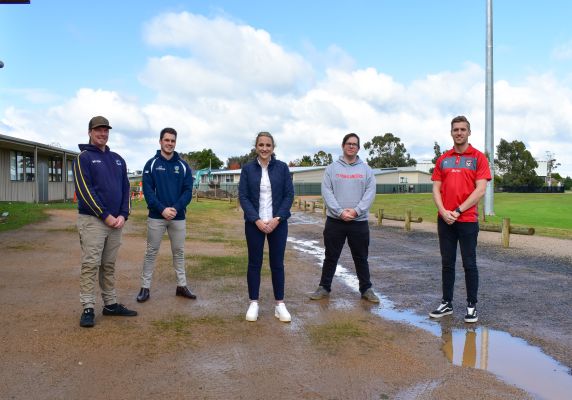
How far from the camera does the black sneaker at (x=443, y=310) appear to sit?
5.43 meters

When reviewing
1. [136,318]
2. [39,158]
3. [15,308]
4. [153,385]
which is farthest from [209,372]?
[39,158]

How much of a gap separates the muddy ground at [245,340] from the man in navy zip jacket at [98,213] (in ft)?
0.94

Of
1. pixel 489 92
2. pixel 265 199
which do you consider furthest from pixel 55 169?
pixel 265 199

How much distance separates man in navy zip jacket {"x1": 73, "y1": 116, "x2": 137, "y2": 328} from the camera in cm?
488

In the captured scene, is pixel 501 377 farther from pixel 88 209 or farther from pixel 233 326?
pixel 88 209

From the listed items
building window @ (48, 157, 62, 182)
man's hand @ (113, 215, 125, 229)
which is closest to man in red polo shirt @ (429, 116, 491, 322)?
man's hand @ (113, 215, 125, 229)

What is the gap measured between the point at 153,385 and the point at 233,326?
5.02ft

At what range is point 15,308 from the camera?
541 cm

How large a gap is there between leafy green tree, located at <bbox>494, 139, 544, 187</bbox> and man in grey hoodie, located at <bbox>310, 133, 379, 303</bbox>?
274ft

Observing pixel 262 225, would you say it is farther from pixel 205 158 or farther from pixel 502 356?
pixel 205 158

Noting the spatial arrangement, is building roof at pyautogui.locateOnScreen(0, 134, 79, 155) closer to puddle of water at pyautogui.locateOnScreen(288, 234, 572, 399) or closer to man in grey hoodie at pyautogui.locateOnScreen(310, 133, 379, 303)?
man in grey hoodie at pyautogui.locateOnScreen(310, 133, 379, 303)

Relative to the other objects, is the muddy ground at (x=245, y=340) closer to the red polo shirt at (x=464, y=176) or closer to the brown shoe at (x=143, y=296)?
the brown shoe at (x=143, y=296)

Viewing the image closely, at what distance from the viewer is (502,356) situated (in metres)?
4.27

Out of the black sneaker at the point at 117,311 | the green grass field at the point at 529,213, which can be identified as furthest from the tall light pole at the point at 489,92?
the black sneaker at the point at 117,311
